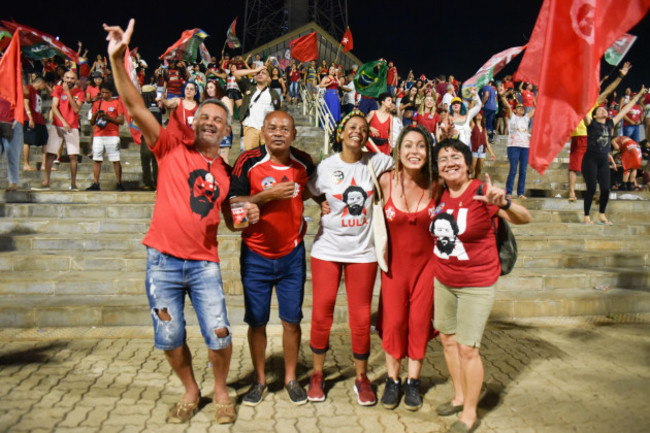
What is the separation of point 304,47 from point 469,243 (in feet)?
45.6

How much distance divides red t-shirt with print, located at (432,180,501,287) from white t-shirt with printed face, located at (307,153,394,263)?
62cm

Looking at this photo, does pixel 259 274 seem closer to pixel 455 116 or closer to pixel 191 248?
pixel 191 248

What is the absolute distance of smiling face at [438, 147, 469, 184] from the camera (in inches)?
123

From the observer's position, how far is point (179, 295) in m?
3.04

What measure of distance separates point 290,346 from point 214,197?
54.1 inches

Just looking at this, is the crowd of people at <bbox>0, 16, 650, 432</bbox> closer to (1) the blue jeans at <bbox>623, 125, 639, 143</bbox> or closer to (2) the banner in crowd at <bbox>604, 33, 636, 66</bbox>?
(2) the banner in crowd at <bbox>604, 33, 636, 66</bbox>

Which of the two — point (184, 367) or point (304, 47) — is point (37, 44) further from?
point (184, 367)

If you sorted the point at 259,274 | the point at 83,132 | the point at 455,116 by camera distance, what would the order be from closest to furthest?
1. the point at 259,274
2. the point at 455,116
3. the point at 83,132

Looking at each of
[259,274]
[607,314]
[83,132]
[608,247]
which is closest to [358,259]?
[259,274]

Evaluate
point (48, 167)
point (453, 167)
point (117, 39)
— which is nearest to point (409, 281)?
point (453, 167)

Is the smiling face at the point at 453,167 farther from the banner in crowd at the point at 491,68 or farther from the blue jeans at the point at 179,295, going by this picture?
the blue jeans at the point at 179,295

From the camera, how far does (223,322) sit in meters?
3.08

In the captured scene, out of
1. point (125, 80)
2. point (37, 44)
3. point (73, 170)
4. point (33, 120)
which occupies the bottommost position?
point (73, 170)

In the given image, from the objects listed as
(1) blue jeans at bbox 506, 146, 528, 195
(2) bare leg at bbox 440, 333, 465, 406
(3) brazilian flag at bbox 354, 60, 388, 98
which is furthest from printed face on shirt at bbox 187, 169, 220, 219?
(1) blue jeans at bbox 506, 146, 528, 195
